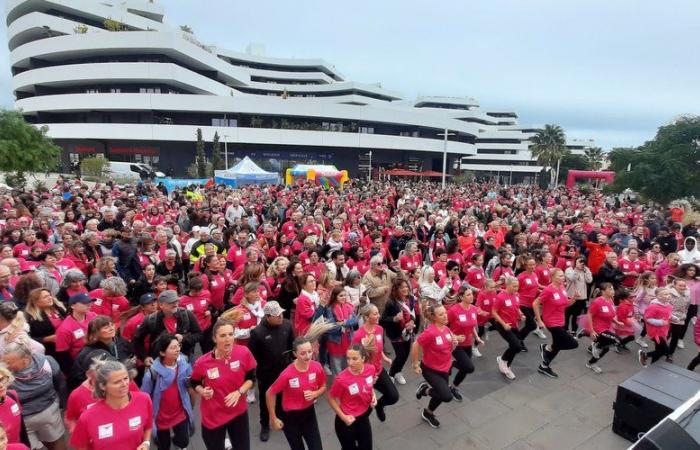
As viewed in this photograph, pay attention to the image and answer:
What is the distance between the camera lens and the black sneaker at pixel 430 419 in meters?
4.61

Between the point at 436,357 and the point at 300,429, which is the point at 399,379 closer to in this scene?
the point at 436,357

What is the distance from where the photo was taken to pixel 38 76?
4072 centimetres

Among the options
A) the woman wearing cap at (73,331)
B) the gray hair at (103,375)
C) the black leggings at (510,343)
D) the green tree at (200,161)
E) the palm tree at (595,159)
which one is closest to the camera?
the gray hair at (103,375)

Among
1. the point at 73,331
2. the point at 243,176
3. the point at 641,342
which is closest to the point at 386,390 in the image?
the point at 73,331

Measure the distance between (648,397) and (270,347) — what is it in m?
4.17

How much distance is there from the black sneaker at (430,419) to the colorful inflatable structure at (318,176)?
22.7m

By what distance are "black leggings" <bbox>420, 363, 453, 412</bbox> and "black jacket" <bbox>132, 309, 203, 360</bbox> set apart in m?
2.74

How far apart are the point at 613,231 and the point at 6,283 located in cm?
1318

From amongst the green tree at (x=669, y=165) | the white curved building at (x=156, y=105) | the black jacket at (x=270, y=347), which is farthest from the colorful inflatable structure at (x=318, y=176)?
the black jacket at (x=270, y=347)

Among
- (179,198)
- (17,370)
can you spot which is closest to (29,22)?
(179,198)

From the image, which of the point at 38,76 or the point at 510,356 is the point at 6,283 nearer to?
the point at 510,356

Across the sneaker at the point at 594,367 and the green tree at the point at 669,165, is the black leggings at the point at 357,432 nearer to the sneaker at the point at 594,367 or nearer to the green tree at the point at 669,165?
the sneaker at the point at 594,367

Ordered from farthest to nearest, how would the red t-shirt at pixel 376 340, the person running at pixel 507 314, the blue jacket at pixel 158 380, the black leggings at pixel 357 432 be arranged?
the person running at pixel 507 314 < the red t-shirt at pixel 376 340 < the black leggings at pixel 357 432 < the blue jacket at pixel 158 380

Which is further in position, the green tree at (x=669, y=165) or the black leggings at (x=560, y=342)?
the green tree at (x=669, y=165)
